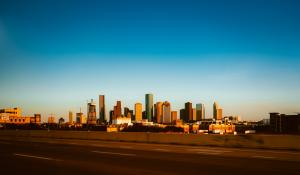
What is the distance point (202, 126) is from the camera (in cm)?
16950

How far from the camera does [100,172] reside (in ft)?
41.8

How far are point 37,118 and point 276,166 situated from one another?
186m

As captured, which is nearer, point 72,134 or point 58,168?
point 58,168

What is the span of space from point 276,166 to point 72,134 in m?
28.8

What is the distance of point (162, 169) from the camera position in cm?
1336

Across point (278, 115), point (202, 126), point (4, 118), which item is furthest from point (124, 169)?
point (202, 126)

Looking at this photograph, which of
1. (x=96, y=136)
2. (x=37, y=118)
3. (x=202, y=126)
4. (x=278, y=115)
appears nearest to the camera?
(x=96, y=136)

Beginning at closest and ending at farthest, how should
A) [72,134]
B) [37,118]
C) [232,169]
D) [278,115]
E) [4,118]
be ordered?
[232,169] → [72,134] → [4,118] → [278,115] → [37,118]

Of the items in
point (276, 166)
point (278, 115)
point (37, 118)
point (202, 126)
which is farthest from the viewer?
point (37, 118)

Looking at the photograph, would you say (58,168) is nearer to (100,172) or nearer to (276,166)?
(100,172)

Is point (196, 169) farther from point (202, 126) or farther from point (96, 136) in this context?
point (202, 126)

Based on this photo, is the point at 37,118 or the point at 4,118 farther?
the point at 37,118

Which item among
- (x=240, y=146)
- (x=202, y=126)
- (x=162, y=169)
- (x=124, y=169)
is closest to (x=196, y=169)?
(x=162, y=169)

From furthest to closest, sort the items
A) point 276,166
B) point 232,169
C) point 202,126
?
point 202,126
point 276,166
point 232,169
